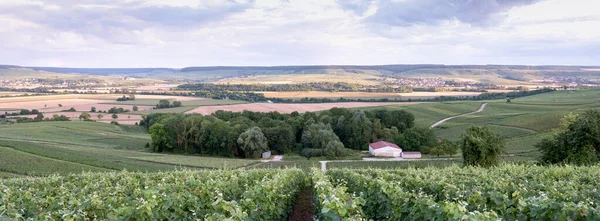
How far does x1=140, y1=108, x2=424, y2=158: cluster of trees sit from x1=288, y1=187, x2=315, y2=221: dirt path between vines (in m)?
38.6

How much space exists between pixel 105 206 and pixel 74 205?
1.15 m

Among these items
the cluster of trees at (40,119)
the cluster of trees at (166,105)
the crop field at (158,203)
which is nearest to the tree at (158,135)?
the cluster of trees at (40,119)

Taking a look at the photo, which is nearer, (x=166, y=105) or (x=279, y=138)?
(x=279, y=138)

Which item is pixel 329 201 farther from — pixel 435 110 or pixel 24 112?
pixel 24 112

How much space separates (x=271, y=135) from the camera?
66188 mm

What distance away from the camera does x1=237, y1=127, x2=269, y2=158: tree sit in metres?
60.0

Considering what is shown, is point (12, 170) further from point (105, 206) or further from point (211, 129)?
point (211, 129)

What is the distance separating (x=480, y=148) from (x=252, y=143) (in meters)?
34.7

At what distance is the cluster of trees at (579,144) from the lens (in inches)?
1314

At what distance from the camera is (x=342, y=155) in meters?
62.0

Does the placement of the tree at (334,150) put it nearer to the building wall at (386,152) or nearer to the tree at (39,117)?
the building wall at (386,152)

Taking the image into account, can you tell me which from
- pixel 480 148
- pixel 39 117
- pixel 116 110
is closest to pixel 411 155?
pixel 480 148

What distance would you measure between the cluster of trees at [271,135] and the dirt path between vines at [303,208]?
127ft

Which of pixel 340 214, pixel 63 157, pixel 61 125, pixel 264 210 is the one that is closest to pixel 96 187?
pixel 264 210
